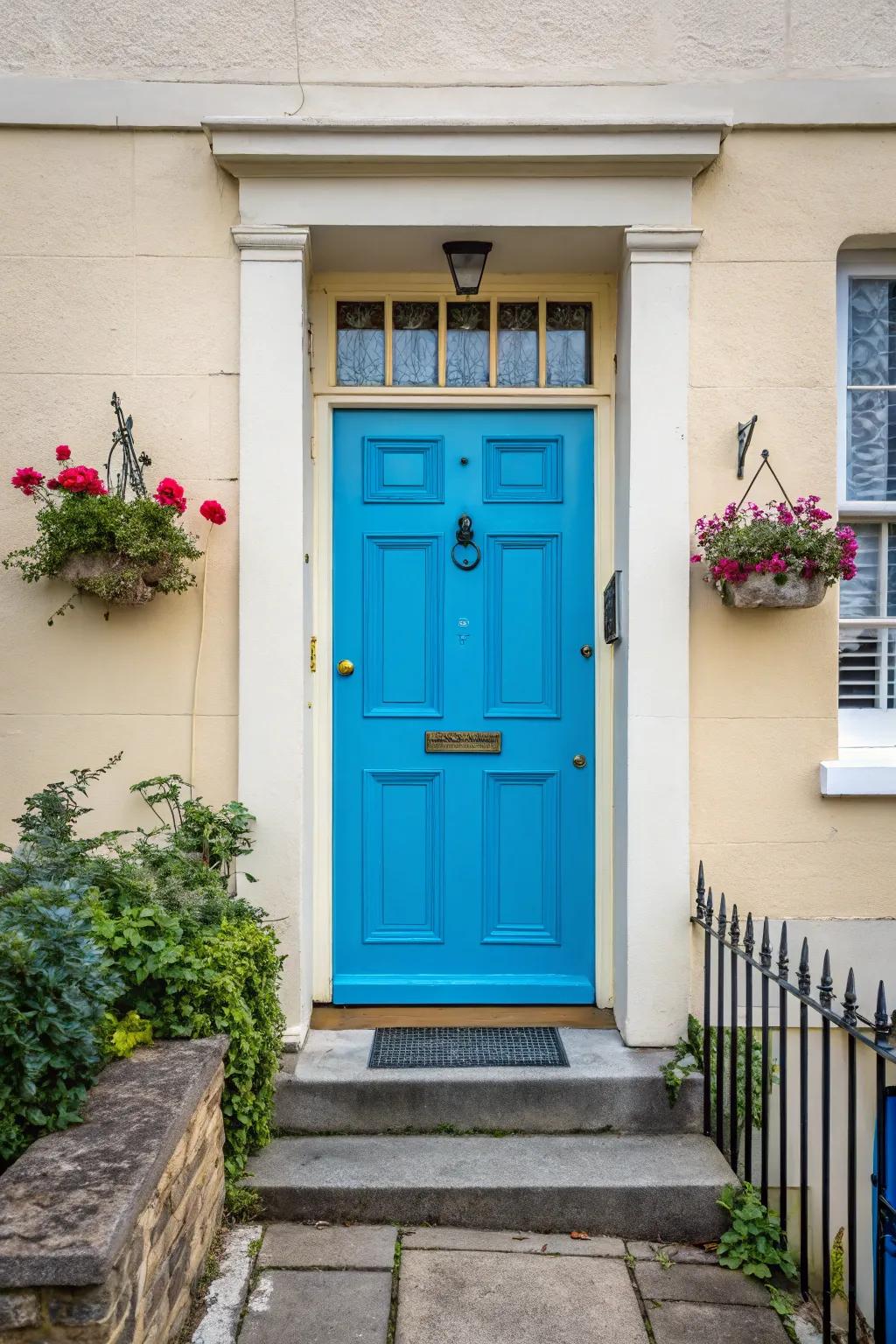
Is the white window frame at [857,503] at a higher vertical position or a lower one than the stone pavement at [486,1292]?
higher

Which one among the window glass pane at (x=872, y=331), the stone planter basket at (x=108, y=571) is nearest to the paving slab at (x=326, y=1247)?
the stone planter basket at (x=108, y=571)

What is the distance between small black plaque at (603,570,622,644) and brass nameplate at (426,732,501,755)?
0.66 meters

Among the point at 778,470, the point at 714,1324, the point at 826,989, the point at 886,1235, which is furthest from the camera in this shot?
the point at 778,470

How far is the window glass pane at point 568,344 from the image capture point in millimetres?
4641

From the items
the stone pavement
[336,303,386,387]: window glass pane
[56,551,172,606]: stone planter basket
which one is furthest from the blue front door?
the stone pavement

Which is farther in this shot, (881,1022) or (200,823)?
(200,823)

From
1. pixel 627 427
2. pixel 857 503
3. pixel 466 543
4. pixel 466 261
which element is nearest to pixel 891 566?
pixel 857 503

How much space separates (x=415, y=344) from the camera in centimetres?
463

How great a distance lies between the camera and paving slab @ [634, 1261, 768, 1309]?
122 inches

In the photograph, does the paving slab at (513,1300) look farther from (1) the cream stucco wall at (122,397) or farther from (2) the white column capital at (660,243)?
(2) the white column capital at (660,243)

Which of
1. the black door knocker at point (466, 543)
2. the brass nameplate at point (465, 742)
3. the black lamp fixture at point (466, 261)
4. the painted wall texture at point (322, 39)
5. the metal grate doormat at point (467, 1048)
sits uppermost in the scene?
the painted wall texture at point (322, 39)

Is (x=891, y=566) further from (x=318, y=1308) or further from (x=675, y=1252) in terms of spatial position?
(x=318, y=1308)

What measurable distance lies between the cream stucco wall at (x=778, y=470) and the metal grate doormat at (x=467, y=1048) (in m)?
0.95

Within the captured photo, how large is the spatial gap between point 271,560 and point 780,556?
1955 millimetres
